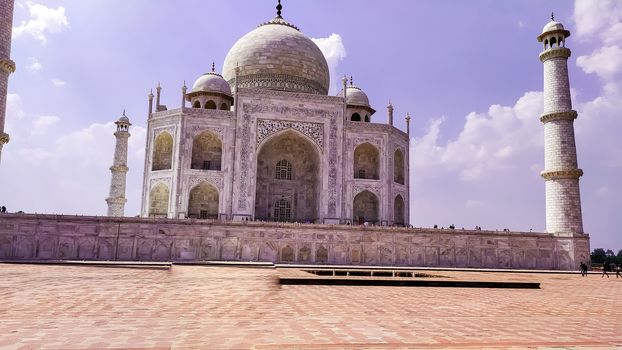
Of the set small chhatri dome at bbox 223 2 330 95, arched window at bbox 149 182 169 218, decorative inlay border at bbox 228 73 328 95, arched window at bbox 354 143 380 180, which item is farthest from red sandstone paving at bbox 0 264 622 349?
small chhatri dome at bbox 223 2 330 95

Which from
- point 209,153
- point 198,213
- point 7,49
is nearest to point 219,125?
point 209,153

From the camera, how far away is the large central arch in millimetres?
24438

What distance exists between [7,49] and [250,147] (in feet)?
33.4

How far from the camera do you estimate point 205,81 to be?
86.0 feet

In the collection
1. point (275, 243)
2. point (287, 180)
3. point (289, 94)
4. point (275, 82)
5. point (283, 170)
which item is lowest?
point (275, 243)

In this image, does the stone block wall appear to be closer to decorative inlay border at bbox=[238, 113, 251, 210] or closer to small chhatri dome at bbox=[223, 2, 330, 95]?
decorative inlay border at bbox=[238, 113, 251, 210]

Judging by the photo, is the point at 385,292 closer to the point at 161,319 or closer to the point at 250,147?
the point at 161,319

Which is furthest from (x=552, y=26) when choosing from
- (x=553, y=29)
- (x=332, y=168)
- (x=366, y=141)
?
(x=332, y=168)

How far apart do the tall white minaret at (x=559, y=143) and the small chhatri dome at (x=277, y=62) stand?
12.1 m

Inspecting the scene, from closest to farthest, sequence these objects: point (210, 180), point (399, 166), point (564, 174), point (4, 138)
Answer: point (4, 138), point (564, 174), point (210, 180), point (399, 166)

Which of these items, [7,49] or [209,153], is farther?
[209,153]

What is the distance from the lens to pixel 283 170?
25312 millimetres

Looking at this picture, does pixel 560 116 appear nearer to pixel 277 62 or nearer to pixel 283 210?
pixel 283 210

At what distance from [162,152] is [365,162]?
10276mm
